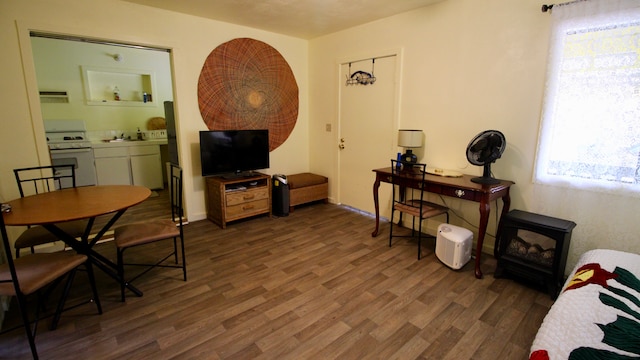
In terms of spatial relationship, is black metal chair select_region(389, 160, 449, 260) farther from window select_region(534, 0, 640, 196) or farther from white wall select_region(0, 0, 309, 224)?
white wall select_region(0, 0, 309, 224)

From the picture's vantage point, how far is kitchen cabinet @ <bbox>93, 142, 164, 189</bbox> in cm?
497

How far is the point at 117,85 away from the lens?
18.2 ft

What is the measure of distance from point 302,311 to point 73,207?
174 cm

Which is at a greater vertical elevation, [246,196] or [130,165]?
[130,165]

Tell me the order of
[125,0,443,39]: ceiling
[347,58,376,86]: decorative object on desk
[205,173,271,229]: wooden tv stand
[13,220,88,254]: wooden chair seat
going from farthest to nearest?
[347,58,376,86]: decorative object on desk
[205,173,271,229]: wooden tv stand
[125,0,443,39]: ceiling
[13,220,88,254]: wooden chair seat

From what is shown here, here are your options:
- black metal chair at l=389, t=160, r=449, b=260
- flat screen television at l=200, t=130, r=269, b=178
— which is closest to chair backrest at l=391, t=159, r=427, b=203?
black metal chair at l=389, t=160, r=449, b=260

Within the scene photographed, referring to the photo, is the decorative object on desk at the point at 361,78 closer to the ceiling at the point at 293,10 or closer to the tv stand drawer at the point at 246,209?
the ceiling at the point at 293,10

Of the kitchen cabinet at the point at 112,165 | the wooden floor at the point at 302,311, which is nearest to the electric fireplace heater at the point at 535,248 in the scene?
the wooden floor at the point at 302,311

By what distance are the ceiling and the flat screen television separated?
1388 mm

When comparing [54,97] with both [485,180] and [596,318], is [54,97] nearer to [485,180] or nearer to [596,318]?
[485,180]

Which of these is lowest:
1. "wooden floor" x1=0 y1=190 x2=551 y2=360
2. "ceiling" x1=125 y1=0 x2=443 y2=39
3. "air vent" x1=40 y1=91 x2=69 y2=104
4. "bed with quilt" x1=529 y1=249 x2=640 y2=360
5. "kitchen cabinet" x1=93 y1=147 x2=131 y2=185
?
"wooden floor" x1=0 y1=190 x2=551 y2=360

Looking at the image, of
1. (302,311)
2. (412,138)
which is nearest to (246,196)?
(302,311)

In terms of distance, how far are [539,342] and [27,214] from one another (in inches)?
115

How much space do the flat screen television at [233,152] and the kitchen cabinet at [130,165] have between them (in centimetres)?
220
